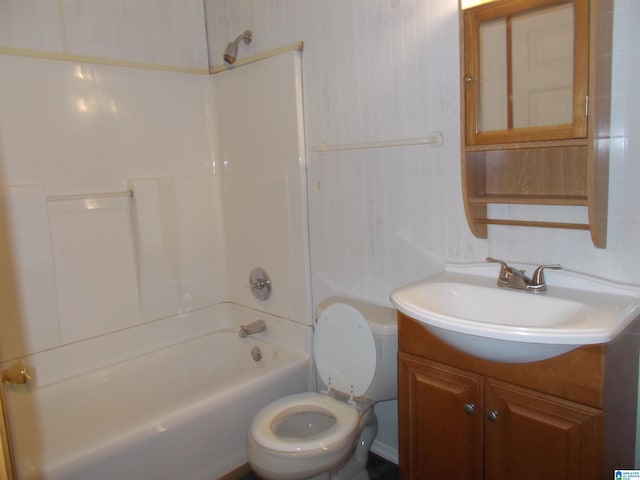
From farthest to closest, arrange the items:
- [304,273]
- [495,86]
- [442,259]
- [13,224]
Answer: [304,273], [13,224], [442,259], [495,86]

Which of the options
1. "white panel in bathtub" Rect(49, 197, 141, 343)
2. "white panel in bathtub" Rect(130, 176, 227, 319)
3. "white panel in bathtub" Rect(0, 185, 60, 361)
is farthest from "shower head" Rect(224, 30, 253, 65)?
"white panel in bathtub" Rect(0, 185, 60, 361)

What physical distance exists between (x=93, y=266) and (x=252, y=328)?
82cm

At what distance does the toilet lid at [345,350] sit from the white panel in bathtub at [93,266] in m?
1.03

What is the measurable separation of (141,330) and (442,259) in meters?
1.57

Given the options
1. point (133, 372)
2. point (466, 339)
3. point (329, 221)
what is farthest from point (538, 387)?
point (133, 372)

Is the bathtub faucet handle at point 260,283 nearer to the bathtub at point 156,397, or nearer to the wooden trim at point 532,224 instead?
the bathtub at point 156,397

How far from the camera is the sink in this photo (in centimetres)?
114

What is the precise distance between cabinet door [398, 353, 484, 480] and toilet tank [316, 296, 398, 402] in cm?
21

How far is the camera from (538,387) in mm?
1256

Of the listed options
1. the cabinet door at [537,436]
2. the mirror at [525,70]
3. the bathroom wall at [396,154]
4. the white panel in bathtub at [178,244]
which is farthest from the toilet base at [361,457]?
the white panel in bathtub at [178,244]

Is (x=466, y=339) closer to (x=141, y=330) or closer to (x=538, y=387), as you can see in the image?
(x=538, y=387)

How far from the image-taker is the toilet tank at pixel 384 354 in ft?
5.88

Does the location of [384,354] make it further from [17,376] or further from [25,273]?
[25,273]

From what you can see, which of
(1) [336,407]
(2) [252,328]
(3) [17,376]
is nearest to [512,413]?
(1) [336,407]
